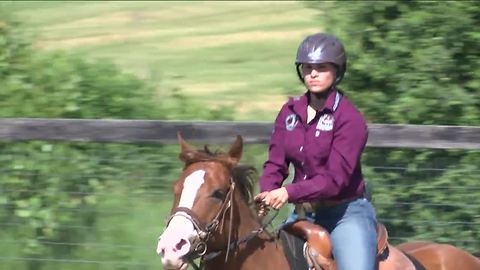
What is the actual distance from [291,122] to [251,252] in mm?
680

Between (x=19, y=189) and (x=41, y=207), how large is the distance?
0.20 meters

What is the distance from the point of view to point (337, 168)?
5.06 meters

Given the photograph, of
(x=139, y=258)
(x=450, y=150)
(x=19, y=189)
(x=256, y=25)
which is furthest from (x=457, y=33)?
(x=256, y=25)

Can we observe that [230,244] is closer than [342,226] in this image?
Yes

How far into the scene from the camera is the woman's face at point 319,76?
5242mm

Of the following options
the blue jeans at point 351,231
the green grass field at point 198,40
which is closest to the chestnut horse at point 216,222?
the blue jeans at point 351,231

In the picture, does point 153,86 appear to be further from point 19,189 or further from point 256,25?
point 256,25

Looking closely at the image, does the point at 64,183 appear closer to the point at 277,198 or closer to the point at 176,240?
the point at 277,198

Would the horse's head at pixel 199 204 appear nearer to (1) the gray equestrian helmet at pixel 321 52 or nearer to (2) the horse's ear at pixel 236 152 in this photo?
(2) the horse's ear at pixel 236 152

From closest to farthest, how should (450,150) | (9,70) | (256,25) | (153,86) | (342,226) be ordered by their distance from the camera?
(342,226) → (450,150) → (9,70) → (153,86) → (256,25)

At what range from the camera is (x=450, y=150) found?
7.25 metres

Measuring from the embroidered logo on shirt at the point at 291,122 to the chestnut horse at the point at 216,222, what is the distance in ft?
1.23

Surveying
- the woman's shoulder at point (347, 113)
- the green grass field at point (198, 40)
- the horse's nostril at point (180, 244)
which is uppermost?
the woman's shoulder at point (347, 113)

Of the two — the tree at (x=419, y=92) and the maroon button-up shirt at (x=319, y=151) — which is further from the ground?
the maroon button-up shirt at (x=319, y=151)
